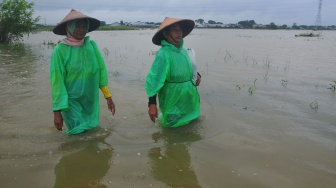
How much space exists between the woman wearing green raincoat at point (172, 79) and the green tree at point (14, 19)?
19987mm

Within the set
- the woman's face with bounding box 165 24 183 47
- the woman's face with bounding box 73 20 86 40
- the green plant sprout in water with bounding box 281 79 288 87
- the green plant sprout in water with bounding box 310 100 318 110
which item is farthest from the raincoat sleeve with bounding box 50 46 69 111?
the green plant sprout in water with bounding box 281 79 288 87

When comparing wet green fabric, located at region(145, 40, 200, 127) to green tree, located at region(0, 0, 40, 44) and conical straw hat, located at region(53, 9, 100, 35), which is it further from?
green tree, located at region(0, 0, 40, 44)

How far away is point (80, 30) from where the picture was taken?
4.00 meters

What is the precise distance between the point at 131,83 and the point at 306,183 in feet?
19.9

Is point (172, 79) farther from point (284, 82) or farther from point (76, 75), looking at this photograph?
point (284, 82)

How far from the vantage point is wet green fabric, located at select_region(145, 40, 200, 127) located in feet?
14.0

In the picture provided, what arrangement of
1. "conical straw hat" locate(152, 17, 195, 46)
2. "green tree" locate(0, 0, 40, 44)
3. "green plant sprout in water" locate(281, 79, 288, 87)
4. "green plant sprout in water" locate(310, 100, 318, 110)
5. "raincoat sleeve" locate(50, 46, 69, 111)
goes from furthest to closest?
"green tree" locate(0, 0, 40, 44) → "green plant sprout in water" locate(281, 79, 288, 87) → "green plant sprout in water" locate(310, 100, 318, 110) → "conical straw hat" locate(152, 17, 195, 46) → "raincoat sleeve" locate(50, 46, 69, 111)

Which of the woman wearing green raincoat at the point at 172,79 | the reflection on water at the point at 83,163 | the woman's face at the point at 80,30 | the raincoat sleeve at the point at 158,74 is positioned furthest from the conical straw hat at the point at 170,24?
the reflection on water at the point at 83,163

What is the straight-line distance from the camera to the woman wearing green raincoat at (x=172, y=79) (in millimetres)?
4246

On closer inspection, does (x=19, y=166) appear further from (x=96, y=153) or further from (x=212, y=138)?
(x=212, y=138)

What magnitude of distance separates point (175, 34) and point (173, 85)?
2.25 ft

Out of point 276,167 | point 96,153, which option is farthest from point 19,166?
point 276,167

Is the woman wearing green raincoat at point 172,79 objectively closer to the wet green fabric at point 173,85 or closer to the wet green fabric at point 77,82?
the wet green fabric at point 173,85

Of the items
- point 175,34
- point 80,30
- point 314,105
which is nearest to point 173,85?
point 175,34
